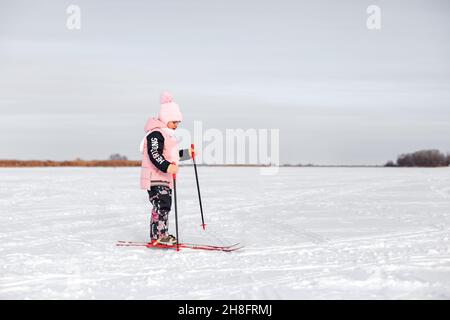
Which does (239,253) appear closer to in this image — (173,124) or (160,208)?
(160,208)

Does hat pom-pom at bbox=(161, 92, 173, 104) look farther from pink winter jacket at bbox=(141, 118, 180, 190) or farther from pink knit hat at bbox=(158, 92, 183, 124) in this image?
pink winter jacket at bbox=(141, 118, 180, 190)

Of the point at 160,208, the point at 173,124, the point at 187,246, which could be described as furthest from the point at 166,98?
the point at 187,246

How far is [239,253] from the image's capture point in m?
6.39

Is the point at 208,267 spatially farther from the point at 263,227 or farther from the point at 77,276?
the point at 263,227

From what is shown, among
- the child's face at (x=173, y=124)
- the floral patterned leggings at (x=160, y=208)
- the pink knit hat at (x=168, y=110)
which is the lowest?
the floral patterned leggings at (x=160, y=208)

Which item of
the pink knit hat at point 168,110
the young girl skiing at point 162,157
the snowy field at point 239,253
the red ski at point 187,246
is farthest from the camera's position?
the pink knit hat at point 168,110

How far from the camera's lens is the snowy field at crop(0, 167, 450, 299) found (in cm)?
460

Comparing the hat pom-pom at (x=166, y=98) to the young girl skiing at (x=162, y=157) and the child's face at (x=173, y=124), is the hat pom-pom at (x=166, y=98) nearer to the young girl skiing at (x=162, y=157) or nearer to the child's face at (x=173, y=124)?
the young girl skiing at (x=162, y=157)

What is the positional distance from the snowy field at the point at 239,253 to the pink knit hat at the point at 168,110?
158 centimetres

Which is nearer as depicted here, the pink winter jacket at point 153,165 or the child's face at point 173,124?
the pink winter jacket at point 153,165

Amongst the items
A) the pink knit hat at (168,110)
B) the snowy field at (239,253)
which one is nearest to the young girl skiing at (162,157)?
the pink knit hat at (168,110)

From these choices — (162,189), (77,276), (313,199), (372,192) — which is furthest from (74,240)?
(372,192)

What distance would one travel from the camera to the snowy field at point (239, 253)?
4602mm
